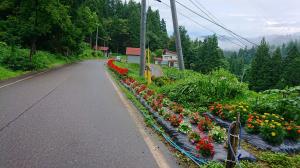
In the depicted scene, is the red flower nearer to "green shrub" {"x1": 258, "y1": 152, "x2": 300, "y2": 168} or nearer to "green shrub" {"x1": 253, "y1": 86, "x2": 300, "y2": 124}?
"green shrub" {"x1": 258, "y1": 152, "x2": 300, "y2": 168}

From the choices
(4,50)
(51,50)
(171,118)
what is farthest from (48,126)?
(51,50)

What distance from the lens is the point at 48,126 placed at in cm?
751

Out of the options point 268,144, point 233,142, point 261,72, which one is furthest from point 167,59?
point 233,142

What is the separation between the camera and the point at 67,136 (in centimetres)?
676

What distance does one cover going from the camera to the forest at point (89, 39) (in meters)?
26.0

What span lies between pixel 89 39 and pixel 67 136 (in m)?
97.6

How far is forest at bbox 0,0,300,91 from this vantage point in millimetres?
26009

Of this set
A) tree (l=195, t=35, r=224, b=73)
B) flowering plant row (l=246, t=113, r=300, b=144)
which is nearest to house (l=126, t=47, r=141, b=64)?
tree (l=195, t=35, r=224, b=73)

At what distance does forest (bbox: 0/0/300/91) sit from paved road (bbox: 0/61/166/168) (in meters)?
6.77

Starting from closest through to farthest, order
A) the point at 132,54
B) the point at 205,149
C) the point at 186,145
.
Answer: the point at 205,149 < the point at 186,145 < the point at 132,54

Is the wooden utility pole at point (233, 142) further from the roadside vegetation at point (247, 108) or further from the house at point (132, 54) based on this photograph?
the house at point (132, 54)

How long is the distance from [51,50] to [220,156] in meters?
41.1

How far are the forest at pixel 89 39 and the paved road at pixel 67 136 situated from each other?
6.77 metres

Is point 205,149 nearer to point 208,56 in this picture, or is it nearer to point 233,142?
point 233,142
